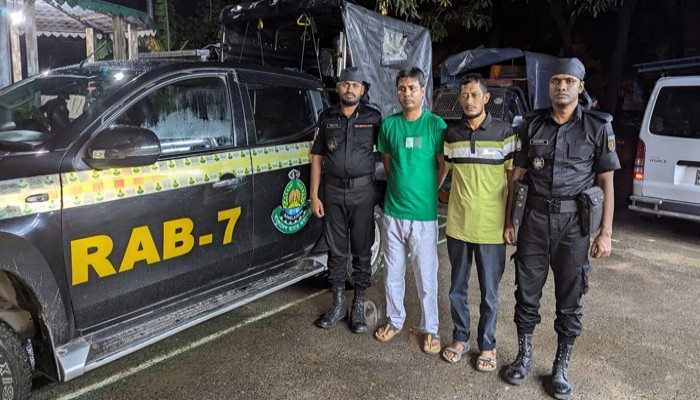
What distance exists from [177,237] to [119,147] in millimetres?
643

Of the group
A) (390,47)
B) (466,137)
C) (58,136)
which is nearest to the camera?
(58,136)

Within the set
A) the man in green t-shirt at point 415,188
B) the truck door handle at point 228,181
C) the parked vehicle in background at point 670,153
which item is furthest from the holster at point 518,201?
the parked vehicle in background at point 670,153

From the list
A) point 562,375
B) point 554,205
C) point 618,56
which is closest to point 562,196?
point 554,205

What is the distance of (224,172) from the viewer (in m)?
3.32

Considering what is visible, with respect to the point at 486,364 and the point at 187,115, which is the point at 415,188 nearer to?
the point at 486,364

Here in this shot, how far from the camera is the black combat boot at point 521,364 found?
3.14 m

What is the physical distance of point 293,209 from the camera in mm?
3881

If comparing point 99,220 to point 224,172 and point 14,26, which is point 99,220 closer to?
point 224,172

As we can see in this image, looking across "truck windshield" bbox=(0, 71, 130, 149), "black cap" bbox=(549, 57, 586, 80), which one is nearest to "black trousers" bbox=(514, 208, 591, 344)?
"black cap" bbox=(549, 57, 586, 80)

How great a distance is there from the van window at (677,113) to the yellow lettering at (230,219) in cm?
502

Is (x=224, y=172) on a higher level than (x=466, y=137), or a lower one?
lower

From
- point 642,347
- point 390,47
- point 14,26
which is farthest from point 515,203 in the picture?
point 14,26

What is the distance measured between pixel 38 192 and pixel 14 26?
7043 mm

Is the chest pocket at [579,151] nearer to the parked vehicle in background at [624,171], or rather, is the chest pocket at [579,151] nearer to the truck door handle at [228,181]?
the truck door handle at [228,181]
